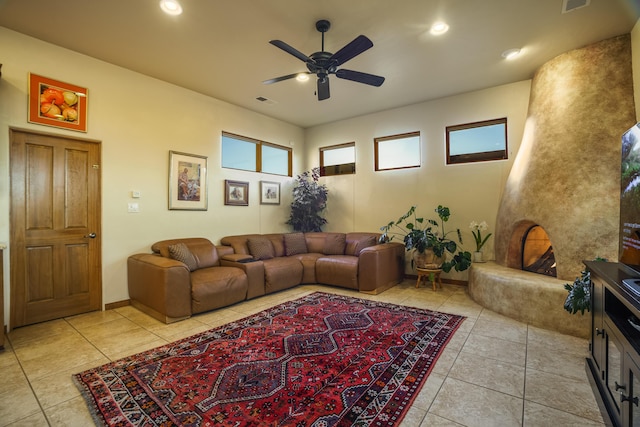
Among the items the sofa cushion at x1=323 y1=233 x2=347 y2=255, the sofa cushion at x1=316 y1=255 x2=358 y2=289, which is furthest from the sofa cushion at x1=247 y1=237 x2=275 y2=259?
the sofa cushion at x1=323 y1=233 x2=347 y2=255

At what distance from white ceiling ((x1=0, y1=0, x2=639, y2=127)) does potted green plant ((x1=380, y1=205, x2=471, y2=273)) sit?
83.1 inches

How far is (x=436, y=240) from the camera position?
14.3ft

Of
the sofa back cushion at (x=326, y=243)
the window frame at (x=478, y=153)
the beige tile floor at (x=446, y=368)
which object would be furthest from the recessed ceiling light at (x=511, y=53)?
the sofa back cushion at (x=326, y=243)

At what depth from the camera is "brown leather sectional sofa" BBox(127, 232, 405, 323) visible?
10.6 feet

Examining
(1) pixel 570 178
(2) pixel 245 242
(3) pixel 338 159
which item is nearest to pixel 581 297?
(1) pixel 570 178

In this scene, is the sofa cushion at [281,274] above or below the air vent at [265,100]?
below

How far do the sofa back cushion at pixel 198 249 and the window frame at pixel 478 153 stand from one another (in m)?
4.03

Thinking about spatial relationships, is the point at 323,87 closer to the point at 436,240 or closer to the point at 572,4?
the point at 572,4

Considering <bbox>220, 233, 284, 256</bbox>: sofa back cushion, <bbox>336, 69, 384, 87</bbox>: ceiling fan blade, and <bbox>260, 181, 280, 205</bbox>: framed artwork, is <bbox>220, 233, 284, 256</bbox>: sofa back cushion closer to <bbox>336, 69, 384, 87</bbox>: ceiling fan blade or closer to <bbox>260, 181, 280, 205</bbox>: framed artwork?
<bbox>260, 181, 280, 205</bbox>: framed artwork

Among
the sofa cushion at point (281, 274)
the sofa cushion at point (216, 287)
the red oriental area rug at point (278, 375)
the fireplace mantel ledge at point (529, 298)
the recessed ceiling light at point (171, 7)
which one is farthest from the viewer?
the sofa cushion at point (281, 274)

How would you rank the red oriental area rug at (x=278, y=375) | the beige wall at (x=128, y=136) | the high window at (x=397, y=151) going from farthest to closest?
the high window at (x=397, y=151) → the beige wall at (x=128, y=136) → the red oriental area rug at (x=278, y=375)

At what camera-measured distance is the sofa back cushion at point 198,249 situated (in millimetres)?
3855

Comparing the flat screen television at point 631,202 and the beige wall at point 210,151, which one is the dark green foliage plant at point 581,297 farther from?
the beige wall at point 210,151

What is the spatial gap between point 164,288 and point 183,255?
0.66m
